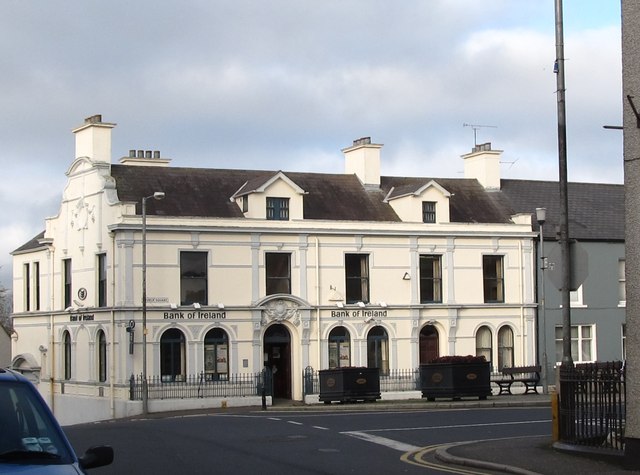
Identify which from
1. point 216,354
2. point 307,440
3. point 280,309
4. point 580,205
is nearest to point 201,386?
point 216,354

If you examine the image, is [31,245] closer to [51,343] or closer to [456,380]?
[51,343]

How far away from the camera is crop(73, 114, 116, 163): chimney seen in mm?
46719

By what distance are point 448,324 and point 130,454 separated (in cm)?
3089

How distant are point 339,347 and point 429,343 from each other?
4.44 meters

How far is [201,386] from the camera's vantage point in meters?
44.2

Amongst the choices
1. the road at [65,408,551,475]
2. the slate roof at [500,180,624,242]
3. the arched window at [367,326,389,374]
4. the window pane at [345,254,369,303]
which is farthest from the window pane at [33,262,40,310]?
the road at [65,408,551,475]

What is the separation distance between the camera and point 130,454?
19.7m

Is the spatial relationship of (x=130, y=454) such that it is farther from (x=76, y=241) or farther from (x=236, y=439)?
(x=76, y=241)

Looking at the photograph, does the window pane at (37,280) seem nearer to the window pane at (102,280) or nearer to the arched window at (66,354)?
the arched window at (66,354)

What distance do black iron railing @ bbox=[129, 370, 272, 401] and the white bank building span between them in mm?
116

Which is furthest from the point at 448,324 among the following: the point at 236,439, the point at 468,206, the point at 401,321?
the point at 236,439

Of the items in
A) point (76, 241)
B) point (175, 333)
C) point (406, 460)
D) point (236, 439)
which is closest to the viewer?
point (406, 460)

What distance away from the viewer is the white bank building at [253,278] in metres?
44.2

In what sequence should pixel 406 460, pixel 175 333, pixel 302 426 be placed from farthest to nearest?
pixel 175 333, pixel 302 426, pixel 406 460
